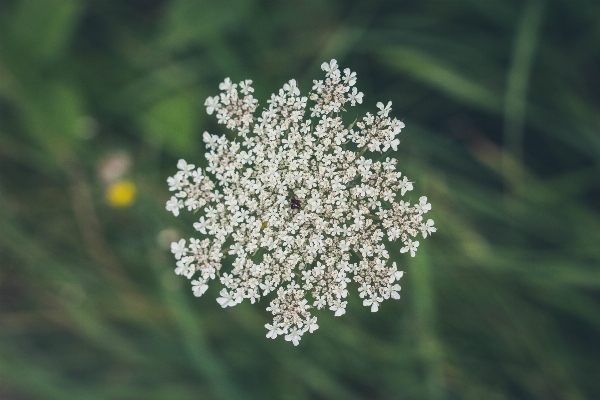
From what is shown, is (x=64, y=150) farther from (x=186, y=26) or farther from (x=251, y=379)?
(x=251, y=379)

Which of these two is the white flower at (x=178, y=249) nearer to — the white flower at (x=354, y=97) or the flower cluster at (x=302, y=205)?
the flower cluster at (x=302, y=205)

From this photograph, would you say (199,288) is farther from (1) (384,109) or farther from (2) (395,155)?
(2) (395,155)

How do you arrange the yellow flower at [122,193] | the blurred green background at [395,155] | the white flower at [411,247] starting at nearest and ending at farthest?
the white flower at [411,247] < the blurred green background at [395,155] < the yellow flower at [122,193]

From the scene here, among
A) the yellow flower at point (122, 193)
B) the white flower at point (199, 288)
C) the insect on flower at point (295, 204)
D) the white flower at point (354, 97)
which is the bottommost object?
the white flower at point (199, 288)

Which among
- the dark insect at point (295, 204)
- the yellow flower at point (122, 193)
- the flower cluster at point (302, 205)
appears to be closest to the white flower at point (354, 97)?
the flower cluster at point (302, 205)

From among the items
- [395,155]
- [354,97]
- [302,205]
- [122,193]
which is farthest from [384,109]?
[122,193]

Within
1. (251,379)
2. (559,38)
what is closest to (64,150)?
(251,379)
